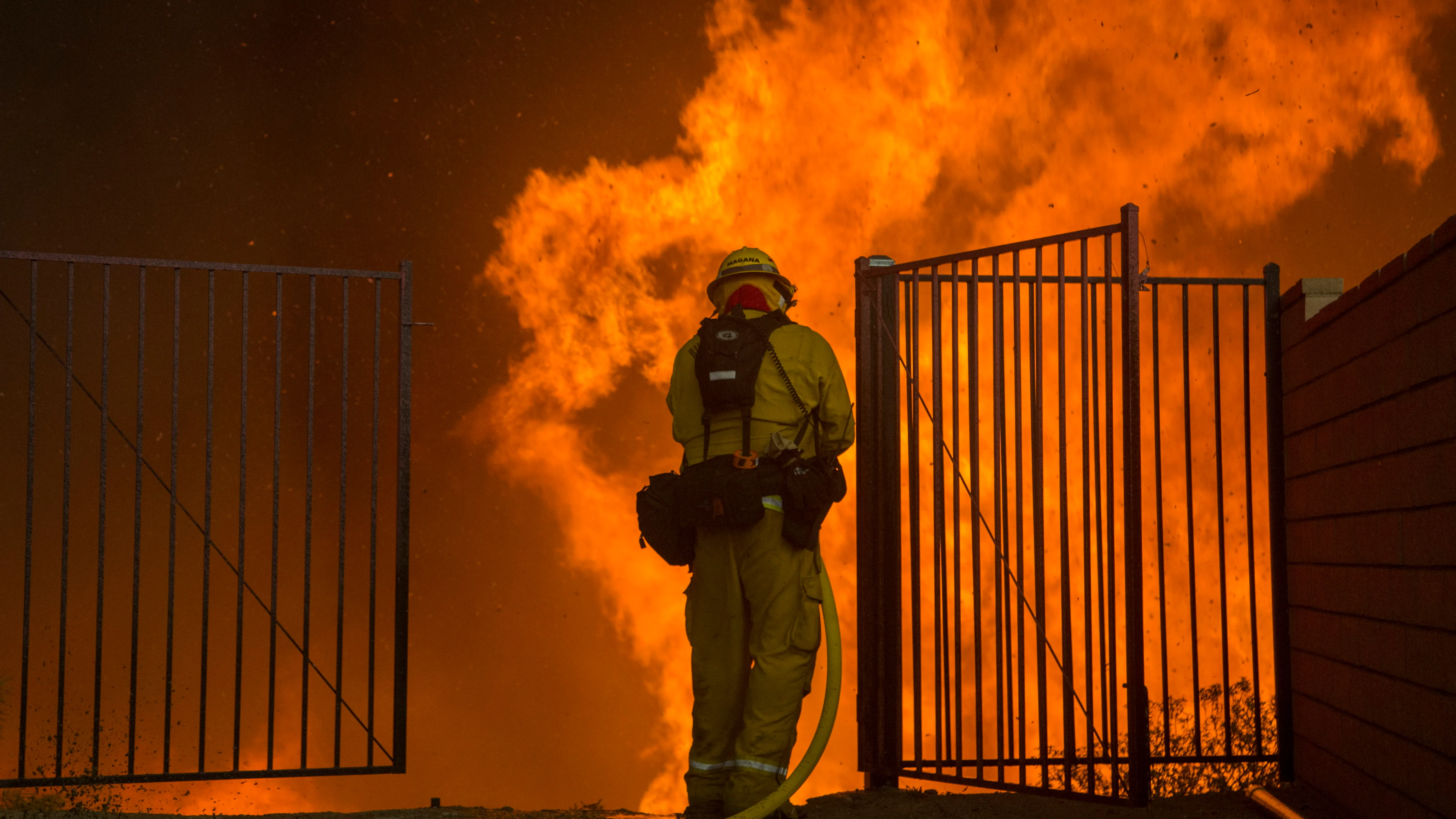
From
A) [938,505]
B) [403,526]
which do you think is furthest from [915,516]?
[403,526]

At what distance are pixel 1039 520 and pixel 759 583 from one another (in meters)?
1.25

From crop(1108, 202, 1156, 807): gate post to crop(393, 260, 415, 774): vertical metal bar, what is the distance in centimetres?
333

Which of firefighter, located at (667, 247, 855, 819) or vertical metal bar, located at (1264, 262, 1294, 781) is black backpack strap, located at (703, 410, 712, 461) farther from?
vertical metal bar, located at (1264, 262, 1294, 781)

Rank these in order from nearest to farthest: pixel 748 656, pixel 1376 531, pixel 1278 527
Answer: pixel 1376 531 < pixel 748 656 < pixel 1278 527

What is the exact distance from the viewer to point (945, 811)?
489 cm

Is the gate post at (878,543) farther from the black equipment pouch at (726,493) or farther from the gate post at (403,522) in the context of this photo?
the gate post at (403,522)

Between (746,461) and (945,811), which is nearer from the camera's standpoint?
(746,461)

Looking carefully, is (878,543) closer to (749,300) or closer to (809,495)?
(809,495)

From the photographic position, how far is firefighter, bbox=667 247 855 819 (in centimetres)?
446

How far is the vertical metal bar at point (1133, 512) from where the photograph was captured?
4430mm

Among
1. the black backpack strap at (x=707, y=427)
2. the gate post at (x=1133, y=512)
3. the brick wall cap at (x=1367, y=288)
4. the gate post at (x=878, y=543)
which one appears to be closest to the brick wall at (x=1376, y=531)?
the brick wall cap at (x=1367, y=288)

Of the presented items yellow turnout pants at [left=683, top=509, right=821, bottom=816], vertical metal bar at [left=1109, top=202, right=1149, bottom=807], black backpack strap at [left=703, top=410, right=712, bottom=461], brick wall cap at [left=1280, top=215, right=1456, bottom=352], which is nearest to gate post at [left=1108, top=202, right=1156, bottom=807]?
vertical metal bar at [left=1109, top=202, right=1149, bottom=807]

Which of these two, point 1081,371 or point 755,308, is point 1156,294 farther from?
point 755,308

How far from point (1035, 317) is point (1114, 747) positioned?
1837 mm
